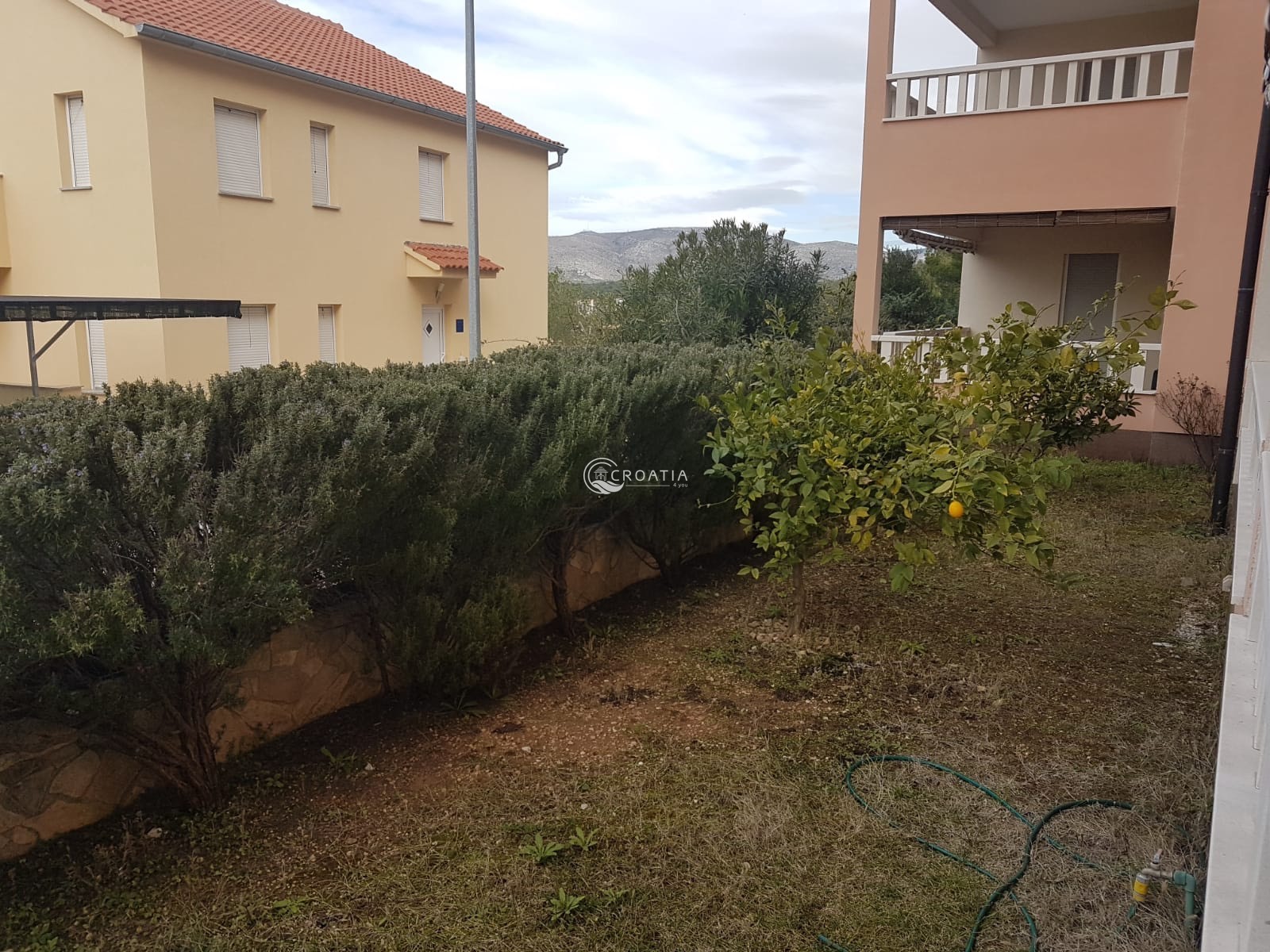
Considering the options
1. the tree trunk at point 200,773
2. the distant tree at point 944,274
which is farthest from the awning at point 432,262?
the distant tree at point 944,274

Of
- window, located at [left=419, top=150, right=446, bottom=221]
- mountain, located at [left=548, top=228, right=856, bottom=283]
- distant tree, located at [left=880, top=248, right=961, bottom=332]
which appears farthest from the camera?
mountain, located at [left=548, top=228, right=856, bottom=283]

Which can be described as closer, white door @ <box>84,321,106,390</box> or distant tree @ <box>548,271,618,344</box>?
white door @ <box>84,321,106,390</box>

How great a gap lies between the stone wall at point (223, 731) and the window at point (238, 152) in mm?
12571

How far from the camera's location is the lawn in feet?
9.43

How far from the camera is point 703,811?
3559 millimetres

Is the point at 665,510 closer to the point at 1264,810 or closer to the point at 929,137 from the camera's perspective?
the point at 1264,810

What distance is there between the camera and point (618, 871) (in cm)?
315

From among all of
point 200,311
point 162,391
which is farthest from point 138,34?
point 162,391

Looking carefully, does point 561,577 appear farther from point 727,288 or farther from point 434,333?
point 727,288

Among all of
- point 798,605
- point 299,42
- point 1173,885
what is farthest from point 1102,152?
point 299,42

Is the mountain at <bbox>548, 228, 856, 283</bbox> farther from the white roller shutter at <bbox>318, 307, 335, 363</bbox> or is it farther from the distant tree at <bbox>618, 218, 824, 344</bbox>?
the white roller shutter at <bbox>318, 307, 335, 363</bbox>

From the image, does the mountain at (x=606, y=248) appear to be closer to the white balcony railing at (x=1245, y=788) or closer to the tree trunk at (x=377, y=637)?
the tree trunk at (x=377, y=637)

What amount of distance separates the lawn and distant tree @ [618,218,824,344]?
1653cm

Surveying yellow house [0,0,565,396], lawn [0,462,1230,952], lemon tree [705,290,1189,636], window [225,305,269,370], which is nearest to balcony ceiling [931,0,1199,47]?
A: lemon tree [705,290,1189,636]
